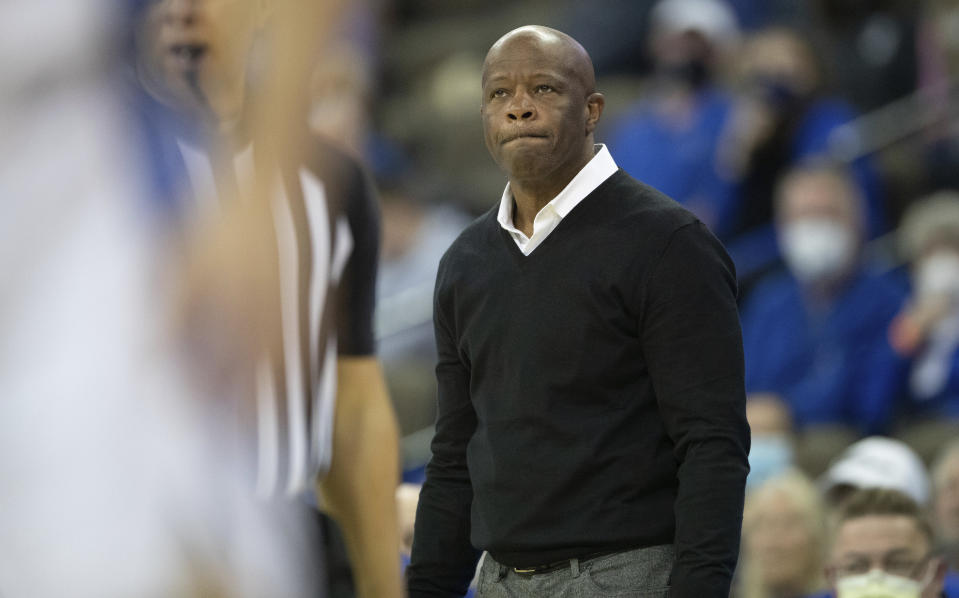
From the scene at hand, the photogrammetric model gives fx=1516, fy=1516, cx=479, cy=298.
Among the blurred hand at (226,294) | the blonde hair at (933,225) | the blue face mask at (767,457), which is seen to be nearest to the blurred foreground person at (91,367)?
the blurred hand at (226,294)

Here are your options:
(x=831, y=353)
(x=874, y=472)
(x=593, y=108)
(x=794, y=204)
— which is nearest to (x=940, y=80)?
(x=794, y=204)

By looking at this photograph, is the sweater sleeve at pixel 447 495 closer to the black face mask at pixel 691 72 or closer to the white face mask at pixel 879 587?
the white face mask at pixel 879 587

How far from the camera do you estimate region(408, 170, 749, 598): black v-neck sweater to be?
87.7 inches

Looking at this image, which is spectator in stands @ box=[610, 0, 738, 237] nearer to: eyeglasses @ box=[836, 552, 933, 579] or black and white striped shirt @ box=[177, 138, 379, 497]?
eyeglasses @ box=[836, 552, 933, 579]

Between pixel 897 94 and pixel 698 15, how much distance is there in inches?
44.6

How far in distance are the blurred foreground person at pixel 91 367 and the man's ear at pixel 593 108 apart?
133 cm

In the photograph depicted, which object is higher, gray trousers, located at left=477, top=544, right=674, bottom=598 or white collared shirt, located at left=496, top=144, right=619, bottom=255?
white collared shirt, located at left=496, top=144, right=619, bottom=255

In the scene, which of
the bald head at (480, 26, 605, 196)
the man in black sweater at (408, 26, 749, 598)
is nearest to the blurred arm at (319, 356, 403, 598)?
the man in black sweater at (408, 26, 749, 598)

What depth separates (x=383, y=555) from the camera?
7.94 ft

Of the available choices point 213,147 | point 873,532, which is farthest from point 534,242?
point 873,532

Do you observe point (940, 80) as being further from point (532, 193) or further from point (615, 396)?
point (615, 396)

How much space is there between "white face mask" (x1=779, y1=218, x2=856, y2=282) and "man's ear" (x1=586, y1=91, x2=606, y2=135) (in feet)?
14.1

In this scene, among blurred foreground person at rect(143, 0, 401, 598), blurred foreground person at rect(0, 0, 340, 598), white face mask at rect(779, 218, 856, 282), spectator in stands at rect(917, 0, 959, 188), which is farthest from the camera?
spectator in stands at rect(917, 0, 959, 188)

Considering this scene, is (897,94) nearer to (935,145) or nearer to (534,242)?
(935,145)
